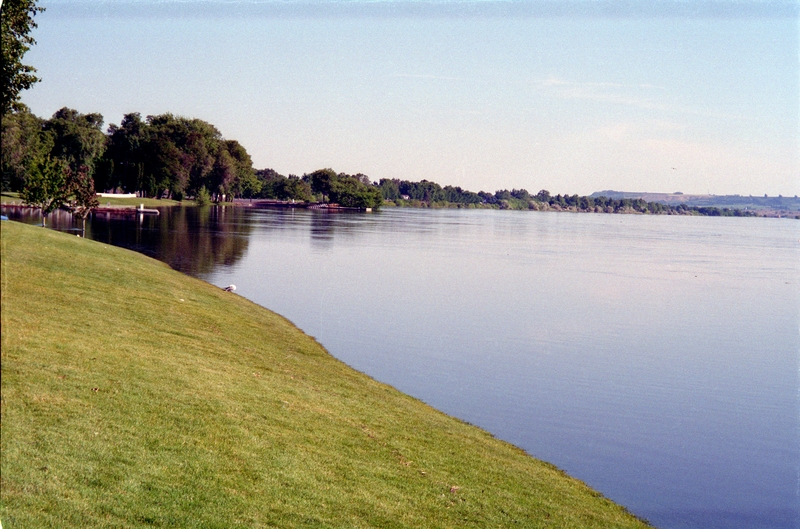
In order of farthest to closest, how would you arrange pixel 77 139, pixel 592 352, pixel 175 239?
1. pixel 175 239
2. pixel 77 139
3. pixel 592 352

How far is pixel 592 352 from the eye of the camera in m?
28.6

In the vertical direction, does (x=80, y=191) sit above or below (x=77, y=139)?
below

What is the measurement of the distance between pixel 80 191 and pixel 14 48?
5153 cm

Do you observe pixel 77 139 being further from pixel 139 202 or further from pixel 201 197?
pixel 201 197

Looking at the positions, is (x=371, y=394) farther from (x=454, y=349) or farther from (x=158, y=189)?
(x=158, y=189)

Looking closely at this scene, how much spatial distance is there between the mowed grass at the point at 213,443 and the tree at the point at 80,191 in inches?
1562

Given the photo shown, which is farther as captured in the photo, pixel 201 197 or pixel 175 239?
pixel 201 197

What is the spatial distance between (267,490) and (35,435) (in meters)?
2.91

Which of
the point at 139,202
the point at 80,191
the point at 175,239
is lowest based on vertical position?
the point at 175,239

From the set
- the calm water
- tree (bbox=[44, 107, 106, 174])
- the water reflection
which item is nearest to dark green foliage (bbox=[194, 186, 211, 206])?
the water reflection

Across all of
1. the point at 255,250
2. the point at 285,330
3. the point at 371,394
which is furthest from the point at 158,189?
the point at 371,394

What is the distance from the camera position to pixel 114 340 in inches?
609

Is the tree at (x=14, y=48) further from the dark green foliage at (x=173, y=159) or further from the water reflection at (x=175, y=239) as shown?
the dark green foliage at (x=173, y=159)

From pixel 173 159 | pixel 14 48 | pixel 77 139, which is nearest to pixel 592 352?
pixel 14 48
